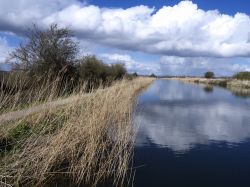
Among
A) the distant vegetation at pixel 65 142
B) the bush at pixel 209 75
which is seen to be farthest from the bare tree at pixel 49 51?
the bush at pixel 209 75

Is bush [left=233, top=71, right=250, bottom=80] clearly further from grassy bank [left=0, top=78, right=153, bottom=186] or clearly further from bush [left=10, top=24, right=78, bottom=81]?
grassy bank [left=0, top=78, right=153, bottom=186]

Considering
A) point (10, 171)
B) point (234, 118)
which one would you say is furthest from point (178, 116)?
point (10, 171)

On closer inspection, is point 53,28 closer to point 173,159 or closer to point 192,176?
point 173,159

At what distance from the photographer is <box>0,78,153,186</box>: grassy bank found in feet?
25.6

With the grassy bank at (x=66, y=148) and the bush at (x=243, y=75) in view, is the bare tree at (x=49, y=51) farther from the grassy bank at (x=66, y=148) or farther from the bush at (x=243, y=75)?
the bush at (x=243, y=75)

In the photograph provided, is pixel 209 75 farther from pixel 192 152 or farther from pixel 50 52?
pixel 192 152

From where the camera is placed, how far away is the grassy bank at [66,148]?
7.81 m

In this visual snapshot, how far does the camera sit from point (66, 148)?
8789 millimetres

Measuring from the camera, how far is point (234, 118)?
75.8 ft

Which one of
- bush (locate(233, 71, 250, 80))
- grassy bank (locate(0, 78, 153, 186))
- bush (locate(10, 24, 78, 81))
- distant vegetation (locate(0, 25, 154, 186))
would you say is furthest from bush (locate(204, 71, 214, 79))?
grassy bank (locate(0, 78, 153, 186))

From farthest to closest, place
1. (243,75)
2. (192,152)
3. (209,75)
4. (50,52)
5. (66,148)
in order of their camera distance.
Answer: (209,75)
(243,75)
(50,52)
(192,152)
(66,148)

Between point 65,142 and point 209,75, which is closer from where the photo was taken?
point 65,142

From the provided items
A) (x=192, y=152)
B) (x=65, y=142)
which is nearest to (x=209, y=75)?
(x=192, y=152)

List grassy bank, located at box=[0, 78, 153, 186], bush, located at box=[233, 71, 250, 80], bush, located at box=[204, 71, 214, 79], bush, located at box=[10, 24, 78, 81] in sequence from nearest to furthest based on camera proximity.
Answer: grassy bank, located at box=[0, 78, 153, 186], bush, located at box=[10, 24, 78, 81], bush, located at box=[233, 71, 250, 80], bush, located at box=[204, 71, 214, 79]
